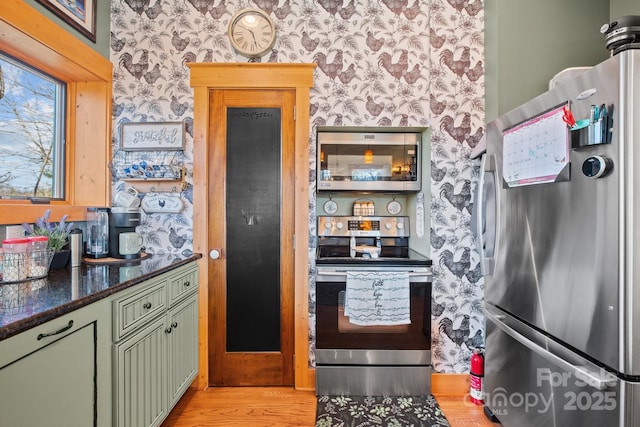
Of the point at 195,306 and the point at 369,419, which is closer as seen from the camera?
the point at 369,419

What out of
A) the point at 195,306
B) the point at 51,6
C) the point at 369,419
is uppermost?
the point at 51,6

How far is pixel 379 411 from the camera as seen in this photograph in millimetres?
2178

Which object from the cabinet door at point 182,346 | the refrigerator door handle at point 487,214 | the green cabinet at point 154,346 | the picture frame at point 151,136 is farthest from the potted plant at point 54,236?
the refrigerator door handle at point 487,214

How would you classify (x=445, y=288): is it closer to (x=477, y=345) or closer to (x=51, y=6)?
(x=477, y=345)

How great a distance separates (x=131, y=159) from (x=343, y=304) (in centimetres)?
184

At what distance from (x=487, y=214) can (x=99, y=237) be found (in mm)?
2332

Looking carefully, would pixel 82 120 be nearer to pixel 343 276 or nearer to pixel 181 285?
pixel 181 285

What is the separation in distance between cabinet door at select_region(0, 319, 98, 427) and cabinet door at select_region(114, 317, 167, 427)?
15cm

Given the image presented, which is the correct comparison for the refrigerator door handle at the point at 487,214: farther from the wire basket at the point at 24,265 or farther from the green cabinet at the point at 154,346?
the wire basket at the point at 24,265

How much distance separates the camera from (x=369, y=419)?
209cm

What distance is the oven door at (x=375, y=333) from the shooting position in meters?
2.35

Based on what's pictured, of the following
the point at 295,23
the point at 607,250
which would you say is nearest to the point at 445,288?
the point at 607,250

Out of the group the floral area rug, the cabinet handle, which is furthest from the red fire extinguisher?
the cabinet handle

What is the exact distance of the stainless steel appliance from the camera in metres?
2.35
